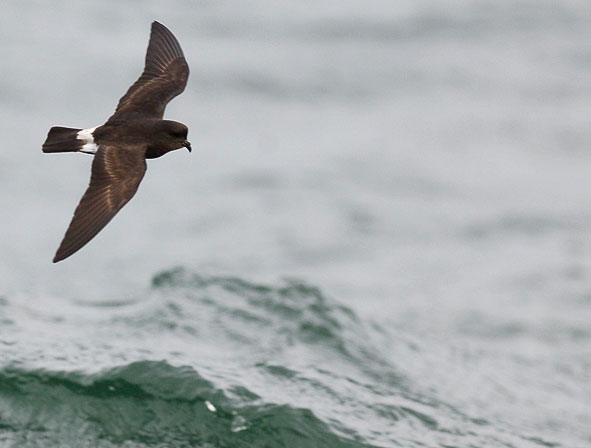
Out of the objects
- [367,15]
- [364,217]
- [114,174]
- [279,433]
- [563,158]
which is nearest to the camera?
[114,174]

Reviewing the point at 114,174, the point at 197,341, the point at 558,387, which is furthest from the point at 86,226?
the point at 558,387

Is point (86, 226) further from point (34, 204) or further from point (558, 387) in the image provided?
point (34, 204)

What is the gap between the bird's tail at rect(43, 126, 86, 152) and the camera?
7.71 metres

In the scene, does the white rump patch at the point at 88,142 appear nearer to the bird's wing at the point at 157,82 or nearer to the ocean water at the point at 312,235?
the bird's wing at the point at 157,82

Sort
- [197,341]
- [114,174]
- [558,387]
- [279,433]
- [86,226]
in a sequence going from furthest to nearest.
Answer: [558,387] → [197,341] → [279,433] → [114,174] → [86,226]

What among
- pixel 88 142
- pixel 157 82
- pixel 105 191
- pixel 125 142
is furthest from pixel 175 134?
pixel 157 82

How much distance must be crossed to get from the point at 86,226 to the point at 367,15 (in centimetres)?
1265

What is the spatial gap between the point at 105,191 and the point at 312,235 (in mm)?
6605

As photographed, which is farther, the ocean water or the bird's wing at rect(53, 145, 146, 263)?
the ocean water

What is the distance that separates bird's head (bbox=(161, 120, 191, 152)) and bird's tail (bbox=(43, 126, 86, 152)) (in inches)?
21.3

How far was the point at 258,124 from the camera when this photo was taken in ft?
52.7

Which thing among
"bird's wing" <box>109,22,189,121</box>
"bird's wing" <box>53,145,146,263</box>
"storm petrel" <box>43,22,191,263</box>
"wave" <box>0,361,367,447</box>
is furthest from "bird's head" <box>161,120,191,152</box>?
"wave" <box>0,361,367,447</box>

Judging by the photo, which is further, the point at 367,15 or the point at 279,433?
the point at 367,15

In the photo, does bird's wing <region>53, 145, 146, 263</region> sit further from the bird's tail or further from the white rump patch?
the bird's tail
